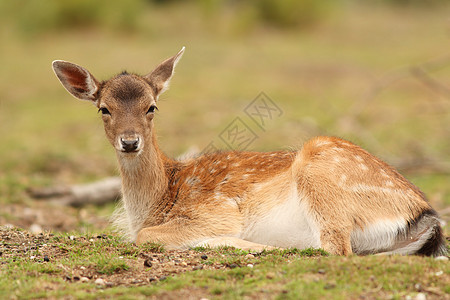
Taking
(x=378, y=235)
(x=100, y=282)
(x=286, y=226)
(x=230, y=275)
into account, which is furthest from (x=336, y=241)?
(x=100, y=282)

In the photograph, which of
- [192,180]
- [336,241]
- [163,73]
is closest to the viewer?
[336,241]

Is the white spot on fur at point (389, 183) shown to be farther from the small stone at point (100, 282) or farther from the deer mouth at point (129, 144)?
the small stone at point (100, 282)

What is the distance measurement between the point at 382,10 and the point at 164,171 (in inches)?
1290

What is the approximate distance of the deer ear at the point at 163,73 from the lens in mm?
7199

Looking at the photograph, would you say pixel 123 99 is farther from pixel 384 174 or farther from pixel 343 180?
pixel 384 174

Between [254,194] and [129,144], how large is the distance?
5.00 ft

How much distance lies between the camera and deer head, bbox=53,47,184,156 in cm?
633

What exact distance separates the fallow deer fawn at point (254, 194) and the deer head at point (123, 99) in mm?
12

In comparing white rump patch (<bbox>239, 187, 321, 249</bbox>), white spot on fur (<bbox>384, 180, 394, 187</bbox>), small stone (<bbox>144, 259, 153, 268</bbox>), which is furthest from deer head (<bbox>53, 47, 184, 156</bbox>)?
white spot on fur (<bbox>384, 180, 394, 187</bbox>)

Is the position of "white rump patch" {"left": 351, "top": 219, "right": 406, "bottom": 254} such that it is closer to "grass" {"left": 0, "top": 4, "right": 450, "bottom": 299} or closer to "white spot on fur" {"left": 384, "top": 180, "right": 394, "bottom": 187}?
"white spot on fur" {"left": 384, "top": 180, "right": 394, "bottom": 187}

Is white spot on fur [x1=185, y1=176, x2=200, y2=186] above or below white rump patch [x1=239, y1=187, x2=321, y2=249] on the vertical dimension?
above

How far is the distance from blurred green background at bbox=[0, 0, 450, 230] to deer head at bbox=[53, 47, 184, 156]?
1900 mm

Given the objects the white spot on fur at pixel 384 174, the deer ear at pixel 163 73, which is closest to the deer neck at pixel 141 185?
the deer ear at pixel 163 73

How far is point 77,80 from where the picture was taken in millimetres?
6969
